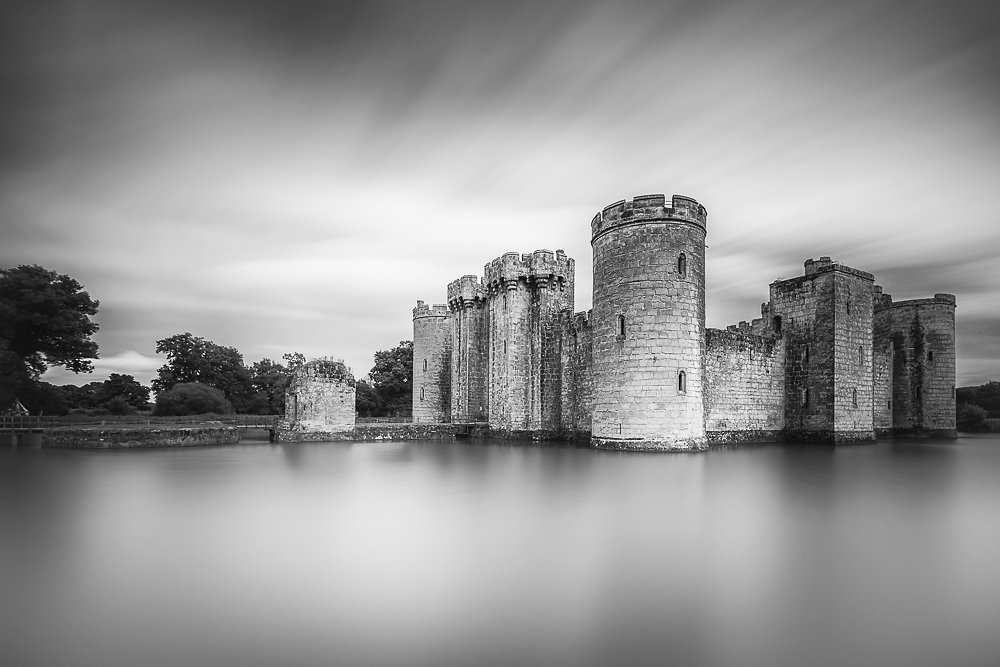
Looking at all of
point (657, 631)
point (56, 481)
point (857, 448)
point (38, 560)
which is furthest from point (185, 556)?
point (857, 448)

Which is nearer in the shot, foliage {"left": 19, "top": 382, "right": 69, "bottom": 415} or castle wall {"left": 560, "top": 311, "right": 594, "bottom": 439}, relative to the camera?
castle wall {"left": 560, "top": 311, "right": 594, "bottom": 439}

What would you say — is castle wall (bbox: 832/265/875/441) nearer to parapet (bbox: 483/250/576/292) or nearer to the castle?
the castle

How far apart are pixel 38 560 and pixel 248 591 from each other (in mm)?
2371

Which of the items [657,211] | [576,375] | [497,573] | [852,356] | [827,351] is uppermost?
[657,211]

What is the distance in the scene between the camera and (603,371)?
16.1 metres

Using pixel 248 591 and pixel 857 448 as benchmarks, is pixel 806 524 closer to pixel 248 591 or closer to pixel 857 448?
pixel 248 591

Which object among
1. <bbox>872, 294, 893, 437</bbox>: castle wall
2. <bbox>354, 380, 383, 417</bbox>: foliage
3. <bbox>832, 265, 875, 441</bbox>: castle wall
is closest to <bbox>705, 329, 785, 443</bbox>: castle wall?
<bbox>832, 265, 875, 441</bbox>: castle wall

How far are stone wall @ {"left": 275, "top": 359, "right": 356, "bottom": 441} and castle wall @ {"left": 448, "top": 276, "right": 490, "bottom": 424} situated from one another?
6430mm

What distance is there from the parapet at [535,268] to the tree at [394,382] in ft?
62.6

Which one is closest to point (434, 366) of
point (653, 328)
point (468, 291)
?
point (468, 291)

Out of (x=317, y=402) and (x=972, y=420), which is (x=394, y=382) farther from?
(x=972, y=420)

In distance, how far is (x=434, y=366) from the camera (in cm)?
2928

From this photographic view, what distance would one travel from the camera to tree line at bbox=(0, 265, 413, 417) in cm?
2373

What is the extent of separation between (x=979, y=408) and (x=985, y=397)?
975 centimetres
